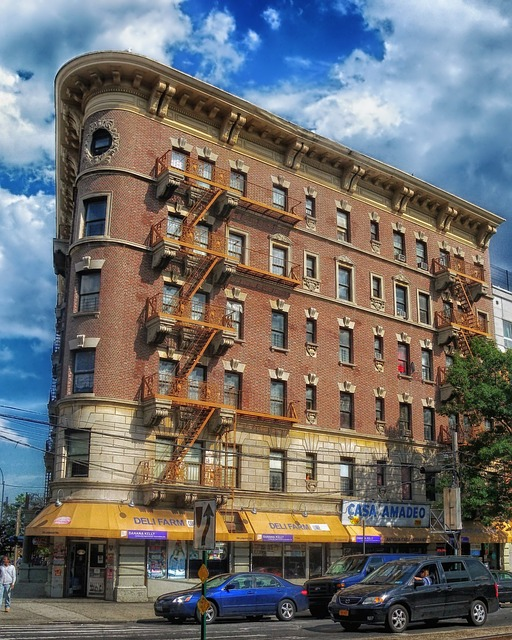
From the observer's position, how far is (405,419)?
141 feet

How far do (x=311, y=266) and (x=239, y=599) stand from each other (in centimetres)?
2082

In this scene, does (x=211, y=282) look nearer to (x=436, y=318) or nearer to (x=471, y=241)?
(x=436, y=318)

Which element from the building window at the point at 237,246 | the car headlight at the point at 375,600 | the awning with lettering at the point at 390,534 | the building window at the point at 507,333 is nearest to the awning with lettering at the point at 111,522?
the awning with lettering at the point at 390,534

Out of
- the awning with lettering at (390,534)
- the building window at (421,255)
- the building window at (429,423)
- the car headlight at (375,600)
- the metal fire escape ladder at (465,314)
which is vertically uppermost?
the building window at (421,255)

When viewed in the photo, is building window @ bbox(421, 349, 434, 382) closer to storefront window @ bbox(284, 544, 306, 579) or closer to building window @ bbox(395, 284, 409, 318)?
building window @ bbox(395, 284, 409, 318)

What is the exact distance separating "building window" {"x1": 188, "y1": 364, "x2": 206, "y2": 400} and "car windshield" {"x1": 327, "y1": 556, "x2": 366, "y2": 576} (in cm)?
1010

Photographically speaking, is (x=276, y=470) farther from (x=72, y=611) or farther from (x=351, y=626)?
(x=351, y=626)

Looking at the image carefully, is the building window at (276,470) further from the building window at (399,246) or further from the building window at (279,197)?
the building window at (399,246)

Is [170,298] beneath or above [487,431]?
above

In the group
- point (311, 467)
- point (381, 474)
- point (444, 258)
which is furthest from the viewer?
point (444, 258)

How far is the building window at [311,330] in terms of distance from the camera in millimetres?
39750

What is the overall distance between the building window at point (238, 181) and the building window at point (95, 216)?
6820 millimetres

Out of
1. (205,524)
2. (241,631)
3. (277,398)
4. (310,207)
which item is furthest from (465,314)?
(205,524)

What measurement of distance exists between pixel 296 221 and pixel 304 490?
1358cm
